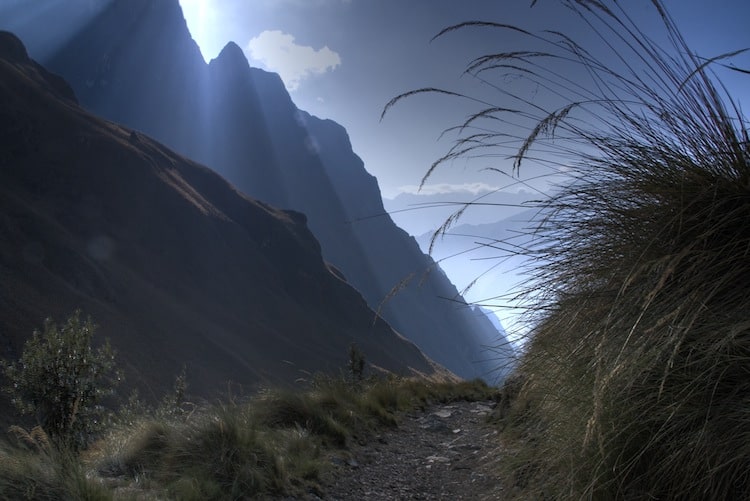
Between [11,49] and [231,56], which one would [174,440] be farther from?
[231,56]

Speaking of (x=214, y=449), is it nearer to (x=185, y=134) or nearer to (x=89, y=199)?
(x=89, y=199)

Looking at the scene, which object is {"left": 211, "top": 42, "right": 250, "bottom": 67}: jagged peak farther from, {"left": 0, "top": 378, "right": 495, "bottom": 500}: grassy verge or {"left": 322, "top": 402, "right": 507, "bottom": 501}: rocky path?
{"left": 0, "top": 378, "right": 495, "bottom": 500}: grassy verge

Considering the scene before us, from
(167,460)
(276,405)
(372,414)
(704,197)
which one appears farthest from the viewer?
(372,414)

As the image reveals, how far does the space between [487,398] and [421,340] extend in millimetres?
171164

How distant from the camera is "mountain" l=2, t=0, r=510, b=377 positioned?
457 ft

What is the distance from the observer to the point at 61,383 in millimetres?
5168

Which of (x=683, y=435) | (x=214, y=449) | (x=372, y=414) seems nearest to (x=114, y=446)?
(x=214, y=449)

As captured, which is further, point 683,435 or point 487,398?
point 487,398

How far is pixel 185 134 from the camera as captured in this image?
16500 centimetres

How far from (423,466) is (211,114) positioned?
19867cm

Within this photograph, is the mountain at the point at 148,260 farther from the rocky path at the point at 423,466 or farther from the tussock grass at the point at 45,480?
the tussock grass at the point at 45,480

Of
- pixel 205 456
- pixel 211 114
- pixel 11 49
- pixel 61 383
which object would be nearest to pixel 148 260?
pixel 11 49

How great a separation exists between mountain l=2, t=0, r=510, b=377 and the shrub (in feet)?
392

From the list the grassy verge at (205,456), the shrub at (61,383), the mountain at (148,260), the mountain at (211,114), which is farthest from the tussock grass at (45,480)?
the mountain at (211,114)
